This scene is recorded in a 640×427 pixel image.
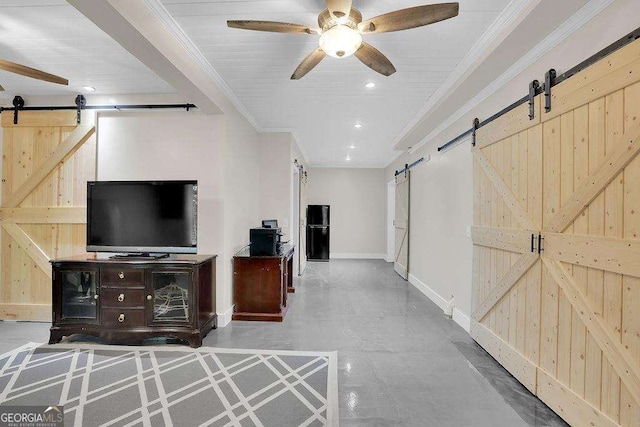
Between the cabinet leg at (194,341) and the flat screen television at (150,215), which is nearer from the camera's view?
the cabinet leg at (194,341)

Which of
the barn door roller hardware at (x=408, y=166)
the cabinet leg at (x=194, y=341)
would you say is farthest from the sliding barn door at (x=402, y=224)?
the cabinet leg at (x=194, y=341)

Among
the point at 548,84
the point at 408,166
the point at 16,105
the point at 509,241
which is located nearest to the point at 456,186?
the point at 509,241

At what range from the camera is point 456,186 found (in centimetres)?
→ 369

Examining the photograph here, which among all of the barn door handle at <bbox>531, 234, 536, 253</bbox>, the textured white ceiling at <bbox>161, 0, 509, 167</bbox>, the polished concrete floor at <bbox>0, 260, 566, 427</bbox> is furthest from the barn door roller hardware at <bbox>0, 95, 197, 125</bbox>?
the barn door handle at <bbox>531, 234, 536, 253</bbox>

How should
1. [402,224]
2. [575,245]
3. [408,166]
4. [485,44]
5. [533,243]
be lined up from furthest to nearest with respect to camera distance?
[402,224]
[408,166]
[485,44]
[533,243]
[575,245]

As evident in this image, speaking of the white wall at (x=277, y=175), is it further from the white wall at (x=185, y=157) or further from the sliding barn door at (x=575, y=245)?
the sliding barn door at (x=575, y=245)

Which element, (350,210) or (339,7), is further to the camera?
(350,210)

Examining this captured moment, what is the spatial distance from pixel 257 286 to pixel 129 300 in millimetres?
1317

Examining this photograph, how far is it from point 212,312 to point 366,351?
169 centimetres

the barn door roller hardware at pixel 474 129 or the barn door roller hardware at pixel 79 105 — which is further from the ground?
the barn door roller hardware at pixel 79 105

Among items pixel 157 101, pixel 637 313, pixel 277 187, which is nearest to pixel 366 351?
pixel 637 313

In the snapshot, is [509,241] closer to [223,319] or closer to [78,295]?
[223,319]

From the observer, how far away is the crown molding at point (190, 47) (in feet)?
6.61

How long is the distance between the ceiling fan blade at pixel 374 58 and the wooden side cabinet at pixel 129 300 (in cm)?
230
